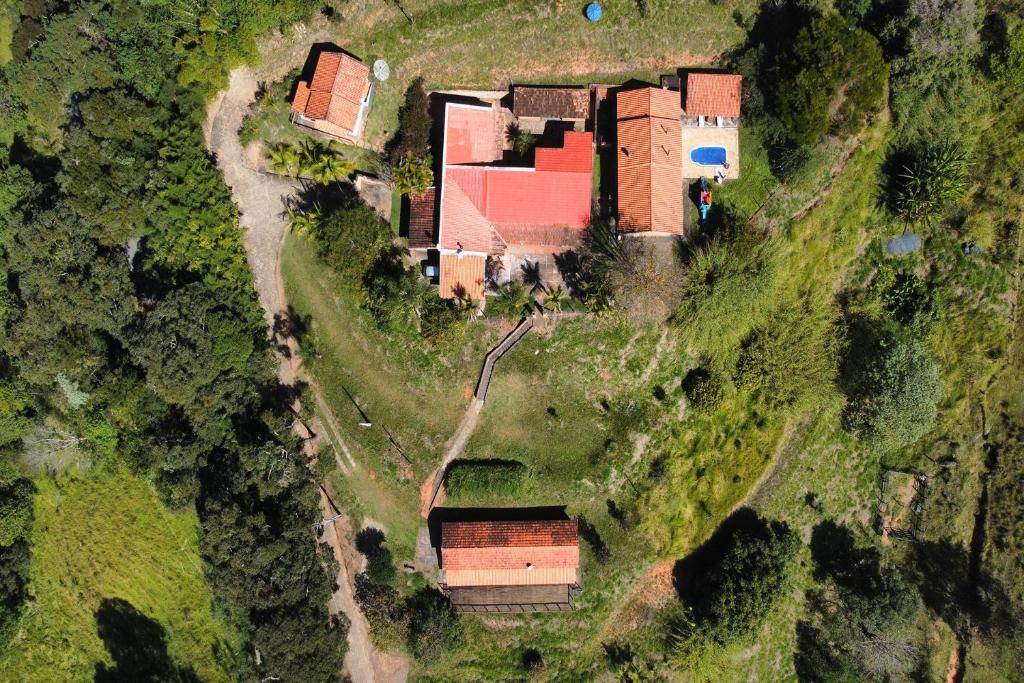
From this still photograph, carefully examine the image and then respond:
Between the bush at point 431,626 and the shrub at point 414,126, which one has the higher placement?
the shrub at point 414,126

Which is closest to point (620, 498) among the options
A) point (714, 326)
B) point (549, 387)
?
point (549, 387)

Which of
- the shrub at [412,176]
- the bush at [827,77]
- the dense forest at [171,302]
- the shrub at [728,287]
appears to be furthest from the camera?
the shrub at [412,176]

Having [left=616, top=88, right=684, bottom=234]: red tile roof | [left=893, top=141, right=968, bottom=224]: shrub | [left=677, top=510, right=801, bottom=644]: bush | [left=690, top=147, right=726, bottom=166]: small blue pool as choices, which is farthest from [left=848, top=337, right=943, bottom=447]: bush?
[left=690, top=147, right=726, bottom=166]: small blue pool

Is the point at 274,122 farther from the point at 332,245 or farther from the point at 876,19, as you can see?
the point at 876,19

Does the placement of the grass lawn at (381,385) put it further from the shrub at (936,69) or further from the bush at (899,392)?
the shrub at (936,69)

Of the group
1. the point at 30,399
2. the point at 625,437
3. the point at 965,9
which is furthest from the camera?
the point at 30,399

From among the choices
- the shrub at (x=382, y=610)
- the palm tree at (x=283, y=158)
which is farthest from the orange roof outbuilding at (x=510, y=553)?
the palm tree at (x=283, y=158)
